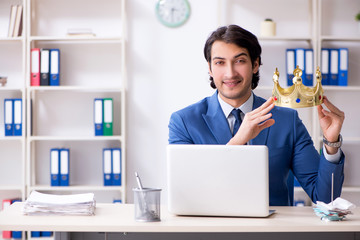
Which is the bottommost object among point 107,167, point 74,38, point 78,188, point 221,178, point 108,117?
point 78,188

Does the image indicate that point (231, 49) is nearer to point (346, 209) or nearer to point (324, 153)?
point (324, 153)

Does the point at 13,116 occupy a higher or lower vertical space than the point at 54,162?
higher

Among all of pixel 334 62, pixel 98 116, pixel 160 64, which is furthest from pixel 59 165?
pixel 334 62

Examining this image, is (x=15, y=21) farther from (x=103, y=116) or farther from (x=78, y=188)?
(x=78, y=188)

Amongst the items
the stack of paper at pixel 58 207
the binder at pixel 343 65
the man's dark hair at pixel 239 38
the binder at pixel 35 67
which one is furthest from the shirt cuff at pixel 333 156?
the binder at pixel 35 67

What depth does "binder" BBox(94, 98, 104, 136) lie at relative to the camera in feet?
12.9

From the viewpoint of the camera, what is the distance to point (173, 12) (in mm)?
4156

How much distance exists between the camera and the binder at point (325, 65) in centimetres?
394

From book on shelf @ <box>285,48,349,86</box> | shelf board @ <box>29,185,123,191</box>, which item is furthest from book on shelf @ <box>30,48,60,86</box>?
book on shelf @ <box>285,48,349,86</box>

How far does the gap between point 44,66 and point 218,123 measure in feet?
7.29

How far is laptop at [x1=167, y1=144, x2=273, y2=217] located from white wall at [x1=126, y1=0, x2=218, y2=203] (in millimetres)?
2495

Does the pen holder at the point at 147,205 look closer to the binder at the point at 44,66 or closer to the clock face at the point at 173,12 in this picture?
the binder at the point at 44,66

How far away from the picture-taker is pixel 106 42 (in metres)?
4.12

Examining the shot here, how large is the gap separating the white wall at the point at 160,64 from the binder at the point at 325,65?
2.90 feet
